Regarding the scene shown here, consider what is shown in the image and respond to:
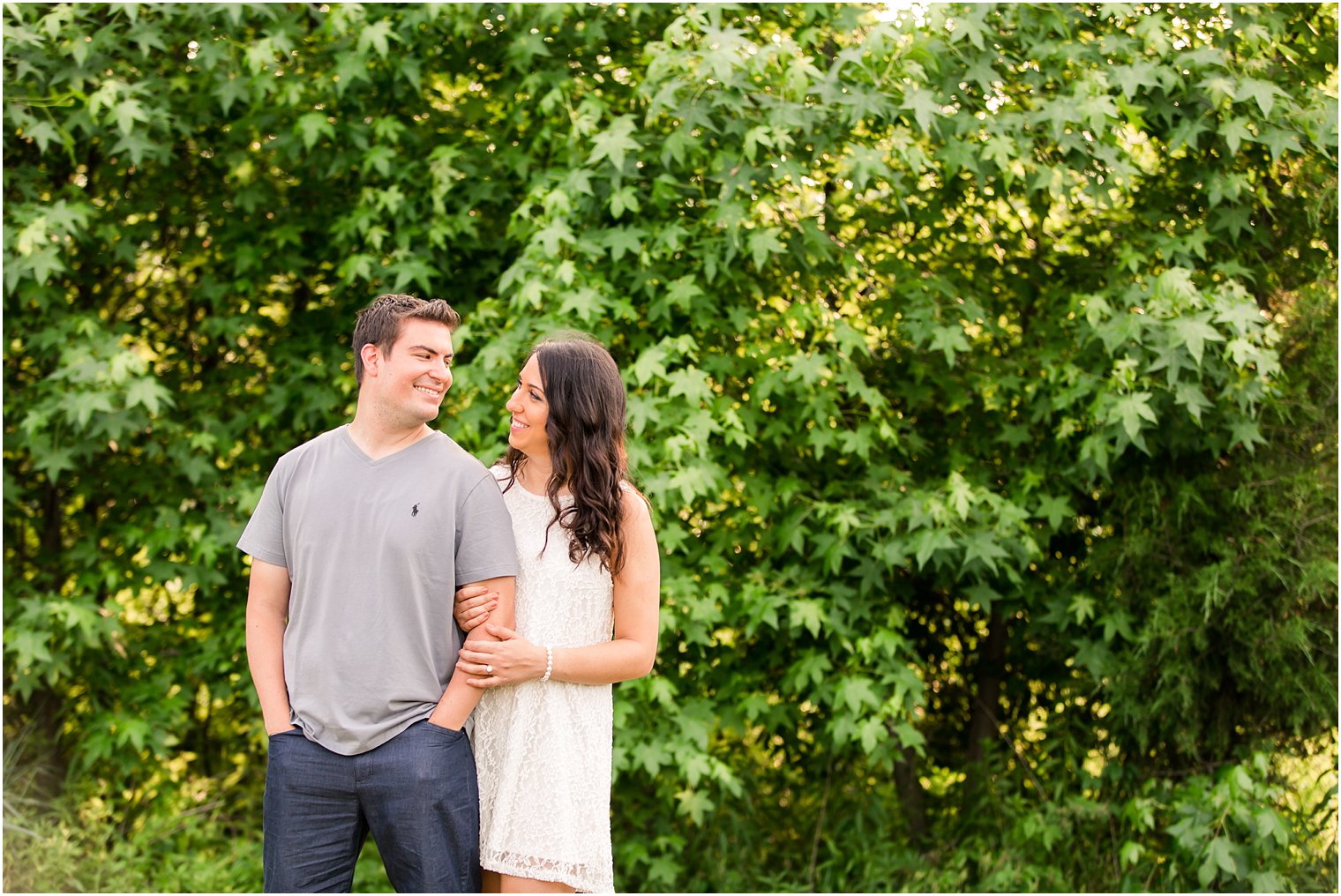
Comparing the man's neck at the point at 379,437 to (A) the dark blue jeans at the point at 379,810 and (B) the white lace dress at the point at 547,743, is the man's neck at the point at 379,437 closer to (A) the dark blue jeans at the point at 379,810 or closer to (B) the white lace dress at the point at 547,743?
(B) the white lace dress at the point at 547,743

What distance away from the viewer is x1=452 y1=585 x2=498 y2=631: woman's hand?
7.36 ft

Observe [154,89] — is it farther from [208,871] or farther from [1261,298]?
[1261,298]

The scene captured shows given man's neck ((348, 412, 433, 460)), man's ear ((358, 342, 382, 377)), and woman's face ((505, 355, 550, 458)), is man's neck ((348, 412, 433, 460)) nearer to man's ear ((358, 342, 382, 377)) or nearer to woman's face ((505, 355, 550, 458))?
man's ear ((358, 342, 382, 377))

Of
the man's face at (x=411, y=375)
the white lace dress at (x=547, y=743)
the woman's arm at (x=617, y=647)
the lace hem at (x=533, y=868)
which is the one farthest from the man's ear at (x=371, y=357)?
the lace hem at (x=533, y=868)

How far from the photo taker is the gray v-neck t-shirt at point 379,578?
2.21 meters

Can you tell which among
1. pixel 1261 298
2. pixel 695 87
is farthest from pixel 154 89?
pixel 1261 298

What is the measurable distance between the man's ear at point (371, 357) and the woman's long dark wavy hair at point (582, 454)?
323mm

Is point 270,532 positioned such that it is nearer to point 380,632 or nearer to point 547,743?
point 380,632

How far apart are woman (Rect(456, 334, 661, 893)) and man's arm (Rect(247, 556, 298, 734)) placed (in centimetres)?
39

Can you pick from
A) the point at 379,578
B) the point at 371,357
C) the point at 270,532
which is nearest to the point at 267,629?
the point at 270,532

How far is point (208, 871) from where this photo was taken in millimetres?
4539

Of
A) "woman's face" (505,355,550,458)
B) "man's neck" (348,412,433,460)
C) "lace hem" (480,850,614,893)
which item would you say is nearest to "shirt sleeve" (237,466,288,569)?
"man's neck" (348,412,433,460)

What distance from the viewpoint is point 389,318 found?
2.30 metres

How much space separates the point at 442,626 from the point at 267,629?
0.38m
